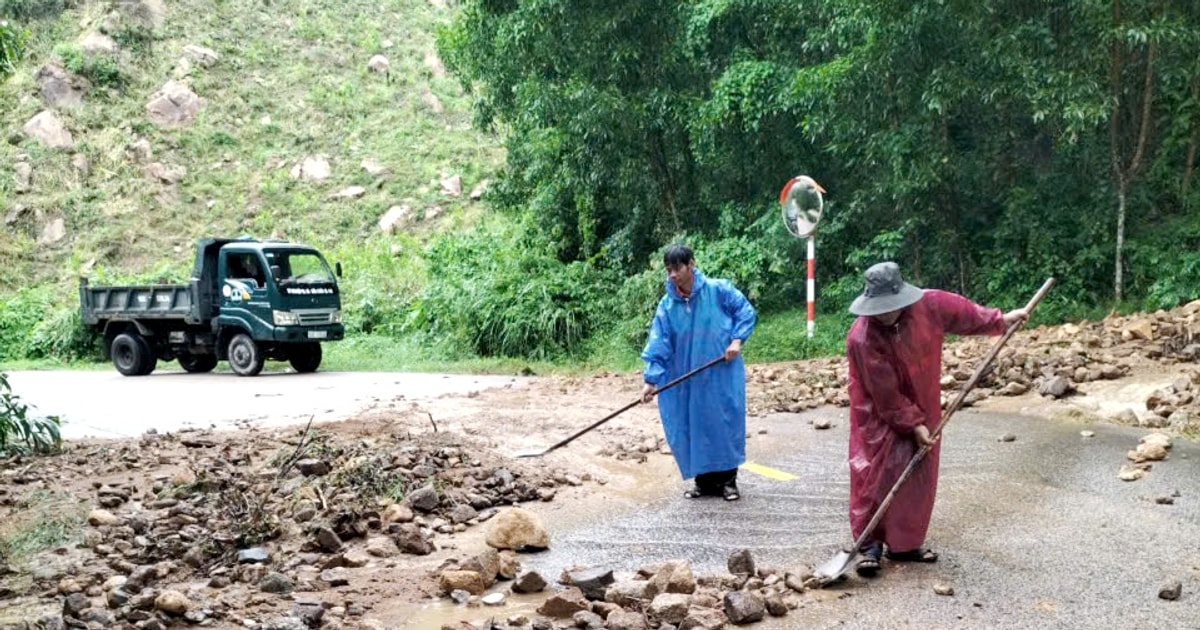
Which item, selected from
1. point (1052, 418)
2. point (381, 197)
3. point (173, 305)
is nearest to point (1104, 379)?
point (1052, 418)

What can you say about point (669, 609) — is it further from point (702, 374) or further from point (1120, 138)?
point (1120, 138)

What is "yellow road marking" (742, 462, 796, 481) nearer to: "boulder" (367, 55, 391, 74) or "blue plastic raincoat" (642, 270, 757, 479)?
"blue plastic raincoat" (642, 270, 757, 479)

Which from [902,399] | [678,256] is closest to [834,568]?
[902,399]

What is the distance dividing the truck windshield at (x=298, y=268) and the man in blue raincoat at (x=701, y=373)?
11604 mm

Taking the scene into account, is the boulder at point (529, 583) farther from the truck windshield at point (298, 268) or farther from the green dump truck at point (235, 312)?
the truck windshield at point (298, 268)

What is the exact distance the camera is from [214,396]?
46.2 feet

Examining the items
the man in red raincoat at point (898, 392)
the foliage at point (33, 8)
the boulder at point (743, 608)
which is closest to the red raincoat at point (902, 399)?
the man in red raincoat at point (898, 392)

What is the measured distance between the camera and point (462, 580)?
17.2 ft

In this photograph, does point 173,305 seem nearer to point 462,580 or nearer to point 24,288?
point 24,288

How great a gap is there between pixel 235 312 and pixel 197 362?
2.38 m

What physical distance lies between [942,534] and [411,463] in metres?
3.67

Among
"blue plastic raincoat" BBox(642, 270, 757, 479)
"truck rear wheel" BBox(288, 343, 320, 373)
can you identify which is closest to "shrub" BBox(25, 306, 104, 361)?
"truck rear wheel" BBox(288, 343, 320, 373)

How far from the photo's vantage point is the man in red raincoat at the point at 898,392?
5133 mm

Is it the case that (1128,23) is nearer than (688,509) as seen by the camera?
No
